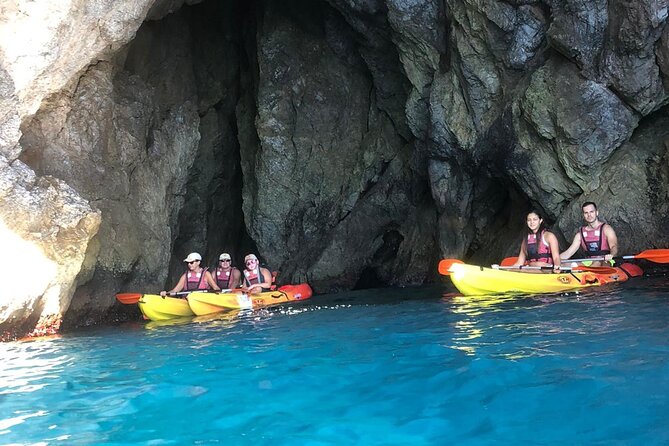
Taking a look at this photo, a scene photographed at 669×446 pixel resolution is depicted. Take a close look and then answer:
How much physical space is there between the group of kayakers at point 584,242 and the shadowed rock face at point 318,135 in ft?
3.04

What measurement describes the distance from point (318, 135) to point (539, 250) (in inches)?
324

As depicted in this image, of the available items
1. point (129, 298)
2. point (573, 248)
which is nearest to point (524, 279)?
point (573, 248)

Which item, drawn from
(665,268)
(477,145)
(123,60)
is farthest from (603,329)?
(123,60)

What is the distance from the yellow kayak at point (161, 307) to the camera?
1041cm

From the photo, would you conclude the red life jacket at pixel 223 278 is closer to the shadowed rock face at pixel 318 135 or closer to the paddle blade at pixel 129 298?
the shadowed rock face at pixel 318 135

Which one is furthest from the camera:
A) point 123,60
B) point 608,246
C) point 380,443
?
point 123,60

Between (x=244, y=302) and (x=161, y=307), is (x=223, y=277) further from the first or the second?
(x=161, y=307)

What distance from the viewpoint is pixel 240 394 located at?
443 centimetres

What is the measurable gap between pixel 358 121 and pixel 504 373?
533 inches

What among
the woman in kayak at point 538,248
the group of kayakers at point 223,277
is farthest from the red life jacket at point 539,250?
the group of kayakers at point 223,277

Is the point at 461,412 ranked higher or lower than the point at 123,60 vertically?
lower

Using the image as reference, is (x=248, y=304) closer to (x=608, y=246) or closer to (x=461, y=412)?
(x=608, y=246)

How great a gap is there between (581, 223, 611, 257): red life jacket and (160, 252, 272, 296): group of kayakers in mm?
6332

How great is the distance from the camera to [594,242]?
419 inches
